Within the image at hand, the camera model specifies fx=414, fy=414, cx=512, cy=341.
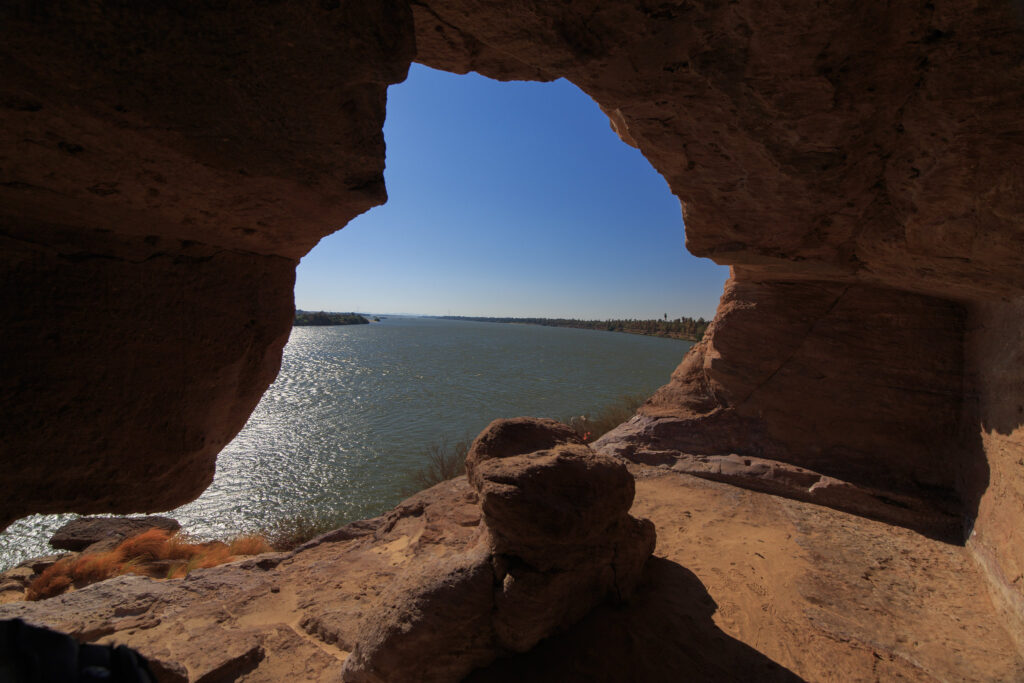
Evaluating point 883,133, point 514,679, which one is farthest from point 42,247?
point 883,133

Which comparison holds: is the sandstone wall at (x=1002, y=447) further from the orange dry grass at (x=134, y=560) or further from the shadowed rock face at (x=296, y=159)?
the orange dry grass at (x=134, y=560)

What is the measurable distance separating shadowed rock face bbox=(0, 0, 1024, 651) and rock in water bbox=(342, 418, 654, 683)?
145 cm

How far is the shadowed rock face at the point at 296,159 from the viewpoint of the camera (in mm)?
1284

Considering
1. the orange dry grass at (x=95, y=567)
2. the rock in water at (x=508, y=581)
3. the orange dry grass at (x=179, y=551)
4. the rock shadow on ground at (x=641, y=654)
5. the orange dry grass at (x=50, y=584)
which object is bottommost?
the orange dry grass at (x=179, y=551)

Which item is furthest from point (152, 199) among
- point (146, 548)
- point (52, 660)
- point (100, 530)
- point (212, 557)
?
point (100, 530)

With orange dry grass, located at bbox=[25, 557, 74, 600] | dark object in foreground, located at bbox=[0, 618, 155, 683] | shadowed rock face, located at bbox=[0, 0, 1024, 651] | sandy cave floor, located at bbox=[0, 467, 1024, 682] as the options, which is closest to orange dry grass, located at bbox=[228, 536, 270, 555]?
orange dry grass, located at bbox=[25, 557, 74, 600]

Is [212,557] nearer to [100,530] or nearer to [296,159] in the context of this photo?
[100,530]

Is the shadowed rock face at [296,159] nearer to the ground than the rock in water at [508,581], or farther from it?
farther from it

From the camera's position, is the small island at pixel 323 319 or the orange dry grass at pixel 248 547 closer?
the orange dry grass at pixel 248 547

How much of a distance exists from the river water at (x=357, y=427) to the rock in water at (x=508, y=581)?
6.44m

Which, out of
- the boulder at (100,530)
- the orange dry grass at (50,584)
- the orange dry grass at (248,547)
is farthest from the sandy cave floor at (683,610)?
the boulder at (100,530)

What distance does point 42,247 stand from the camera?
1.51 m

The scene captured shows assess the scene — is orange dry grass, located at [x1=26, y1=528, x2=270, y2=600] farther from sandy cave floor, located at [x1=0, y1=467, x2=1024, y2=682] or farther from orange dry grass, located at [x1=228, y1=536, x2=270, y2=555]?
sandy cave floor, located at [x1=0, y1=467, x2=1024, y2=682]

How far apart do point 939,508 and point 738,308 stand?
10.1 ft
